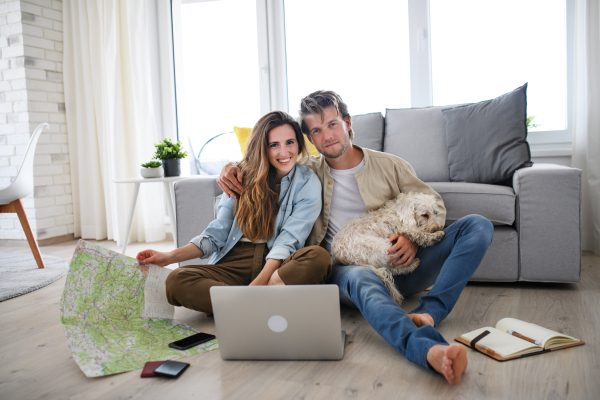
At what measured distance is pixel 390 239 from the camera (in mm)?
1551

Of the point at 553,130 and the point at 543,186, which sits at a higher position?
the point at 553,130

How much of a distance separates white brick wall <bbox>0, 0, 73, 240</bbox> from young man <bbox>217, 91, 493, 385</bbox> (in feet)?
8.46

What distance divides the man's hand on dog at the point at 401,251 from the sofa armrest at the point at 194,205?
97 centimetres

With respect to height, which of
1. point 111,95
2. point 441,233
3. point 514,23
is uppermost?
point 514,23

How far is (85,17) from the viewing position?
3.57 meters

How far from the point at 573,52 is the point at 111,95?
317 centimetres

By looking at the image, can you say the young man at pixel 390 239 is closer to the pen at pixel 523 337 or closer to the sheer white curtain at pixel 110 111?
the pen at pixel 523 337

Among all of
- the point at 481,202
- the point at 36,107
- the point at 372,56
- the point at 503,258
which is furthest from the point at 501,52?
the point at 36,107

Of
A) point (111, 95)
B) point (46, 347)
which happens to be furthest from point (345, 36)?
point (46, 347)

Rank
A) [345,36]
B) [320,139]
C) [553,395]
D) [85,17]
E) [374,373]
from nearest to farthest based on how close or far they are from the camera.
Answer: [553,395], [374,373], [320,139], [345,36], [85,17]

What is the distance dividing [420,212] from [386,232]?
14cm

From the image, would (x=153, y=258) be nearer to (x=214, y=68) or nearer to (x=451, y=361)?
(x=451, y=361)

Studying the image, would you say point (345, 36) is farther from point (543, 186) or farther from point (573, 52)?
A: point (543, 186)

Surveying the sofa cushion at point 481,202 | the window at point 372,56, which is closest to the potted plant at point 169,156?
the window at point 372,56
